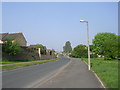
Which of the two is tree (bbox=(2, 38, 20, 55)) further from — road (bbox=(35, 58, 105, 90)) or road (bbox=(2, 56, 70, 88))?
road (bbox=(35, 58, 105, 90))

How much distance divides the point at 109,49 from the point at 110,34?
2410 cm

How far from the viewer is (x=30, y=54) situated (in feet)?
191

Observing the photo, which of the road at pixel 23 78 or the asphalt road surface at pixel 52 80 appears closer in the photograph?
the asphalt road surface at pixel 52 80

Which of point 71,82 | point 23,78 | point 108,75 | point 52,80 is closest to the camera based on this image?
point 71,82

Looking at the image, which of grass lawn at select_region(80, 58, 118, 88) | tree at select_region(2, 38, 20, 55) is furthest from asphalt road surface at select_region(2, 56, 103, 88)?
tree at select_region(2, 38, 20, 55)

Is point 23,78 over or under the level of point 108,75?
under

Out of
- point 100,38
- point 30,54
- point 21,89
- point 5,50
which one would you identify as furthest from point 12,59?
point 100,38

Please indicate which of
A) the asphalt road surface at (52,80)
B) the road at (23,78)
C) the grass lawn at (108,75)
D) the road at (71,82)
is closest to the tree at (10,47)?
the road at (23,78)

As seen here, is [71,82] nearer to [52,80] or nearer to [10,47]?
[52,80]

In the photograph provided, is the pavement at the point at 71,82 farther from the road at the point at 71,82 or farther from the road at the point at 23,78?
the road at the point at 23,78

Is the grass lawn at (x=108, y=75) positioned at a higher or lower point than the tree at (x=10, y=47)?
lower

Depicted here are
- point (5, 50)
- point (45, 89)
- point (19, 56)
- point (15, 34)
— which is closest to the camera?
point (45, 89)

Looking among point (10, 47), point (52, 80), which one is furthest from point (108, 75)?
point (10, 47)

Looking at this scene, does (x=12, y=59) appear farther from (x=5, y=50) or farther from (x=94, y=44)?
(x=94, y=44)
